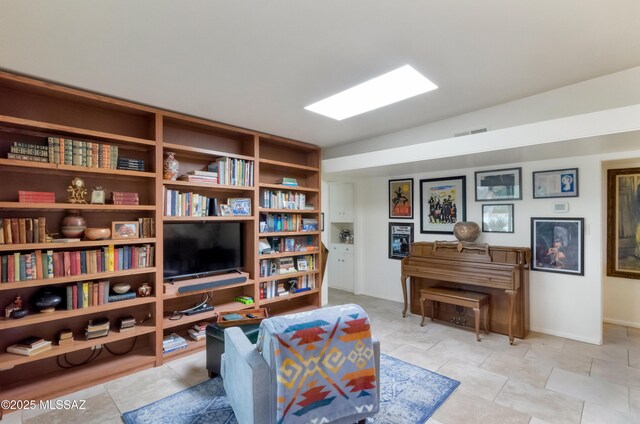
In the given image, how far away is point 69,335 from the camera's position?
256 centimetres

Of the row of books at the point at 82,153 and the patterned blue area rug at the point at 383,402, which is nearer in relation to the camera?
the patterned blue area rug at the point at 383,402

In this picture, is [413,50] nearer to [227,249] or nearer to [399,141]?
[399,141]

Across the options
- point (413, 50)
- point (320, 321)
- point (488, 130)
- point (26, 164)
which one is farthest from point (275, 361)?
point (488, 130)

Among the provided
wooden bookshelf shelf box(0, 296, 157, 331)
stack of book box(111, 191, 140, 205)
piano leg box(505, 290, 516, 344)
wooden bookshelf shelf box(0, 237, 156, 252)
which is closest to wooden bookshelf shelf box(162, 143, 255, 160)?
stack of book box(111, 191, 140, 205)

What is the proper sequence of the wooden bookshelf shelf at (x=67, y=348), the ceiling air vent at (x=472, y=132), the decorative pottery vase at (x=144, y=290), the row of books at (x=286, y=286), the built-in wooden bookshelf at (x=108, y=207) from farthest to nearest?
the row of books at (x=286, y=286) < the ceiling air vent at (x=472, y=132) < the decorative pottery vase at (x=144, y=290) < the built-in wooden bookshelf at (x=108, y=207) < the wooden bookshelf shelf at (x=67, y=348)

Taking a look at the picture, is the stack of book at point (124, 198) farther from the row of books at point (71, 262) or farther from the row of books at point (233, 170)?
the row of books at point (233, 170)

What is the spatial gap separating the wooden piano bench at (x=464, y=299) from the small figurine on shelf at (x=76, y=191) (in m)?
3.77

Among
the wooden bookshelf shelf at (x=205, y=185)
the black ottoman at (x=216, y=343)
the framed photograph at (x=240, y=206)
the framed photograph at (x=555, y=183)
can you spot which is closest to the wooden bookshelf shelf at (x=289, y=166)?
the wooden bookshelf shelf at (x=205, y=185)

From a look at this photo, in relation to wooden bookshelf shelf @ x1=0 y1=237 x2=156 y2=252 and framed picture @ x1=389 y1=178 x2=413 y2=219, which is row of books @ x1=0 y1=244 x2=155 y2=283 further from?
framed picture @ x1=389 y1=178 x2=413 y2=219

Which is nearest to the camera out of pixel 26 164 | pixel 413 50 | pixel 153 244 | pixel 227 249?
pixel 413 50

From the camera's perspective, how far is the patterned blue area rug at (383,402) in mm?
2129

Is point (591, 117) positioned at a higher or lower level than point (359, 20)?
lower

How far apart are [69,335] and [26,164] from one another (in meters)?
1.42

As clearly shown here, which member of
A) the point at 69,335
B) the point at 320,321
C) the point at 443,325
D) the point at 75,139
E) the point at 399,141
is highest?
the point at 399,141
